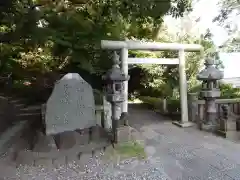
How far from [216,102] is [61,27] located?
4.88m

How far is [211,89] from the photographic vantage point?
22.4ft

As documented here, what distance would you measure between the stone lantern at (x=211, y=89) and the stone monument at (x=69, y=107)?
123 inches

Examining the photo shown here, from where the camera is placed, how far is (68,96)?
5.34m

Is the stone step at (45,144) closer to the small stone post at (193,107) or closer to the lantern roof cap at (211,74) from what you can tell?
the lantern roof cap at (211,74)

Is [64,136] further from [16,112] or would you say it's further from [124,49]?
[16,112]

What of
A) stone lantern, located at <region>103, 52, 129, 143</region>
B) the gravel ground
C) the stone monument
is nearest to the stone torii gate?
stone lantern, located at <region>103, 52, 129, 143</region>

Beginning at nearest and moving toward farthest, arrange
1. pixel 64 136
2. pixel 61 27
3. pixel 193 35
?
1. pixel 64 136
2. pixel 61 27
3. pixel 193 35

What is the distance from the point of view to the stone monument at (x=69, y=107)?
5.23 metres

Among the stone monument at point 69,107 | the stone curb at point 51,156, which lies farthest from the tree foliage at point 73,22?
the stone curb at point 51,156

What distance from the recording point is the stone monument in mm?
5234

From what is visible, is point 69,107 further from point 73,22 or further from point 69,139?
point 73,22

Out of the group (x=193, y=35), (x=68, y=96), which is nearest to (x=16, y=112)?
(x=68, y=96)

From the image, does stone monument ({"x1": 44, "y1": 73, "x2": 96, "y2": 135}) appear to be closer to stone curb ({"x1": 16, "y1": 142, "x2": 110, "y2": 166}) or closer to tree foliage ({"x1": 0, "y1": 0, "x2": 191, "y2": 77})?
stone curb ({"x1": 16, "y1": 142, "x2": 110, "y2": 166})

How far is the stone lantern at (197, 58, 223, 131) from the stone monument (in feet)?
10.3
